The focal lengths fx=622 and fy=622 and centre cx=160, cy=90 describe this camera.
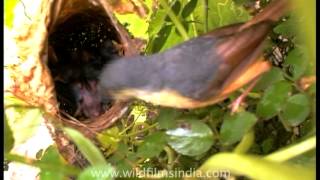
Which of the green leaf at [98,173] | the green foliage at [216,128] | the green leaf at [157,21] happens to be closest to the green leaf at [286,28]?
the green foliage at [216,128]

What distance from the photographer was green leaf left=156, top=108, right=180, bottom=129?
45cm

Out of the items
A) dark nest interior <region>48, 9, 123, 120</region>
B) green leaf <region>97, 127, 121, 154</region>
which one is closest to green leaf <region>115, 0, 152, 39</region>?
dark nest interior <region>48, 9, 123, 120</region>

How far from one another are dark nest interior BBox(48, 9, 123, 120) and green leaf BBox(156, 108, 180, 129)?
9 centimetres

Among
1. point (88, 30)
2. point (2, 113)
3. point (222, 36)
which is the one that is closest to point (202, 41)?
point (222, 36)

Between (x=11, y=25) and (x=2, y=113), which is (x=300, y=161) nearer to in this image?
(x=2, y=113)

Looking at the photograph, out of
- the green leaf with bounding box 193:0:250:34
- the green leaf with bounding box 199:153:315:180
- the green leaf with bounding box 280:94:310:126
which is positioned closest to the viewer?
the green leaf with bounding box 199:153:315:180

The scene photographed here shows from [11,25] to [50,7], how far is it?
16 cm

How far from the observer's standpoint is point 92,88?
0.56 metres

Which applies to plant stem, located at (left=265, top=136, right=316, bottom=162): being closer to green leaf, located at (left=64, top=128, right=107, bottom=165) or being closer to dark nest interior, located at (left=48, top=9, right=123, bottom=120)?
green leaf, located at (left=64, top=128, right=107, bottom=165)

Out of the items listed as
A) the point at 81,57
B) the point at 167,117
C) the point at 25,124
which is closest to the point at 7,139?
the point at 25,124

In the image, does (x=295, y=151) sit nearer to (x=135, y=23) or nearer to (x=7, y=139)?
(x=7, y=139)

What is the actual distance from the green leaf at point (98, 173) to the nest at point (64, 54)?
0.10 metres

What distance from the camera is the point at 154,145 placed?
447mm

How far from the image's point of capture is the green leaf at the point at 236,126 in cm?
41
